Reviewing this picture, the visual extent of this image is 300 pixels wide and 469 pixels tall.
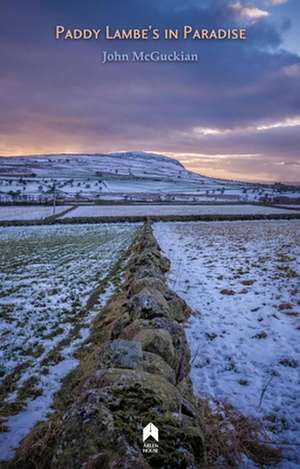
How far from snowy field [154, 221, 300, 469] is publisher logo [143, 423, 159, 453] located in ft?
7.74

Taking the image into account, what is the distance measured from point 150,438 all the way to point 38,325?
6857 millimetres

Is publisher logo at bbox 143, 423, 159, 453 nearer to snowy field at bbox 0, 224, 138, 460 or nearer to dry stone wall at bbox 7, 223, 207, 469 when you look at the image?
dry stone wall at bbox 7, 223, 207, 469

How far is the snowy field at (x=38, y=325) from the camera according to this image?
5.46 meters

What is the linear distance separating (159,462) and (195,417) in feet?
3.16

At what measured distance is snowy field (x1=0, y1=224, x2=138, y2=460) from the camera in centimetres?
546

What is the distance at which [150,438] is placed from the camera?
124 inches

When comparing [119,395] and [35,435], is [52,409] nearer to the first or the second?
[35,435]

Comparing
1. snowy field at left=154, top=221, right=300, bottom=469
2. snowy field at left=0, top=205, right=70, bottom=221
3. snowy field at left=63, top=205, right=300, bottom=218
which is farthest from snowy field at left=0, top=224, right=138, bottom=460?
snowy field at left=63, top=205, right=300, bottom=218

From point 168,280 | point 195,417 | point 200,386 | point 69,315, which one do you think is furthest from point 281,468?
point 168,280

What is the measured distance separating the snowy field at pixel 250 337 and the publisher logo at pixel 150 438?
7.74ft

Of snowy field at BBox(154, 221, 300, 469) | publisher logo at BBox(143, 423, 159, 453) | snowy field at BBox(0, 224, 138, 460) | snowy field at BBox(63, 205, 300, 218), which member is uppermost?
snowy field at BBox(63, 205, 300, 218)

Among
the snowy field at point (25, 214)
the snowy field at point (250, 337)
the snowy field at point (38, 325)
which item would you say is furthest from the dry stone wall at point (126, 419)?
the snowy field at point (25, 214)

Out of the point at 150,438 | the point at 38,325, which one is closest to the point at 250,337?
the point at 150,438

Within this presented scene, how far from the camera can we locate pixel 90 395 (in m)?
3.42
